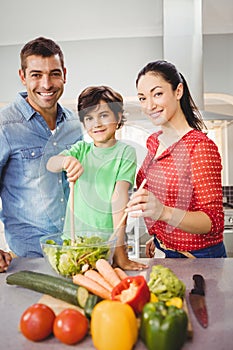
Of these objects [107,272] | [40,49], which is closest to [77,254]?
[107,272]

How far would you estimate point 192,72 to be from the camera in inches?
113

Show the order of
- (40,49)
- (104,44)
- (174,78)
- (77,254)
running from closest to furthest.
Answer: (77,254), (174,78), (40,49), (104,44)

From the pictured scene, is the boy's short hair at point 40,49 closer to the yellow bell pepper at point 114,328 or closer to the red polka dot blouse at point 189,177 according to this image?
the red polka dot blouse at point 189,177

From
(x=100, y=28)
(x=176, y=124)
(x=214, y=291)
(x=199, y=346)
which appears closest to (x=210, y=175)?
(x=176, y=124)

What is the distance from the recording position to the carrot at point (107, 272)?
1.04 m

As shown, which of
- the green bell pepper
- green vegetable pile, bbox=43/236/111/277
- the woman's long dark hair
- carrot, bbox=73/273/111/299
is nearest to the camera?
the green bell pepper

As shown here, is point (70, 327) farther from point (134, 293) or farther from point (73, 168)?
point (73, 168)

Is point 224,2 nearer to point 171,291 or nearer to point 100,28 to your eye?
point 100,28

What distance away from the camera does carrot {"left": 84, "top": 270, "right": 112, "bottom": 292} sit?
3.32 ft

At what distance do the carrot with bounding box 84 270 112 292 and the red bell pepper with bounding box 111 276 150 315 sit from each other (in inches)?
2.7

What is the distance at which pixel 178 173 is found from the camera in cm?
138

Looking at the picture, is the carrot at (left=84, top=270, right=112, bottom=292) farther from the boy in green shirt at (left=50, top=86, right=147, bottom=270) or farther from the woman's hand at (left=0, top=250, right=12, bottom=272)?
the woman's hand at (left=0, top=250, right=12, bottom=272)

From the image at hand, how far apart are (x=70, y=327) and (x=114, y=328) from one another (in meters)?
0.08

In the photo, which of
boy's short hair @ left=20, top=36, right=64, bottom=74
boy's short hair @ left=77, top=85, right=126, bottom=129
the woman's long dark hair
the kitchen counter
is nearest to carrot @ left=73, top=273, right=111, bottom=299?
the kitchen counter
